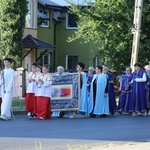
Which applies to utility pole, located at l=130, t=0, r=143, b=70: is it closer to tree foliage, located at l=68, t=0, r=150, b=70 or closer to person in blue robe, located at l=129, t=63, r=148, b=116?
tree foliage, located at l=68, t=0, r=150, b=70

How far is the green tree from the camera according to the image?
1282 inches

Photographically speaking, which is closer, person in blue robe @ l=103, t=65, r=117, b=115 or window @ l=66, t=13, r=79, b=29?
person in blue robe @ l=103, t=65, r=117, b=115

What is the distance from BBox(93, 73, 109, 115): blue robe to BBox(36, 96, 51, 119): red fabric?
204 centimetres

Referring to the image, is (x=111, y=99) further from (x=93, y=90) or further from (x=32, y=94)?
(x=32, y=94)

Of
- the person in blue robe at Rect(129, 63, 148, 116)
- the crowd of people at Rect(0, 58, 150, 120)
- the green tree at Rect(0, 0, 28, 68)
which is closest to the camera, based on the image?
the crowd of people at Rect(0, 58, 150, 120)

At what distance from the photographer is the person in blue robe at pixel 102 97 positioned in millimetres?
20203

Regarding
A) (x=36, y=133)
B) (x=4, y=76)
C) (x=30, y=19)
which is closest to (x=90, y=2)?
(x=30, y=19)

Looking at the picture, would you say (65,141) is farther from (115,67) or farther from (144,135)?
(115,67)

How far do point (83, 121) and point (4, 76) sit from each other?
306 cm

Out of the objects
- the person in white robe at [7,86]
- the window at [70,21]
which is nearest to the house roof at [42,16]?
the window at [70,21]

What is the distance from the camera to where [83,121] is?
59.3 ft

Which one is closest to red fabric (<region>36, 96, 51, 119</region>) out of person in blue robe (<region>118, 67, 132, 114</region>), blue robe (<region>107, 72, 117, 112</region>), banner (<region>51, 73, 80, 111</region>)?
banner (<region>51, 73, 80, 111</region>)

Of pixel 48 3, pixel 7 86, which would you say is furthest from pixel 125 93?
pixel 48 3

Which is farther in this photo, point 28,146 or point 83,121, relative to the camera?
point 83,121
